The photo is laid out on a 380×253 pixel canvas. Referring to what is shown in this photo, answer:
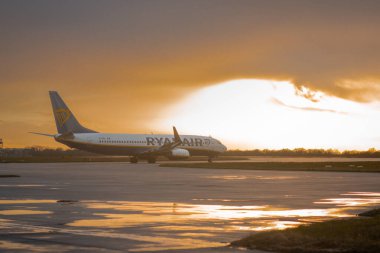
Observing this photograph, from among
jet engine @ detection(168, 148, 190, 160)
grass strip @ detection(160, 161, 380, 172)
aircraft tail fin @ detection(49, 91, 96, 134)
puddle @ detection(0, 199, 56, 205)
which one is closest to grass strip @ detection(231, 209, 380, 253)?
puddle @ detection(0, 199, 56, 205)

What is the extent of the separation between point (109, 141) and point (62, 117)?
708 cm

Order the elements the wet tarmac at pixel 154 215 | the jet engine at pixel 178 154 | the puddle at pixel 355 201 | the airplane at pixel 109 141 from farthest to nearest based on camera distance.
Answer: the jet engine at pixel 178 154 → the airplane at pixel 109 141 → the puddle at pixel 355 201 → the wet tarmac at pixel 154 215

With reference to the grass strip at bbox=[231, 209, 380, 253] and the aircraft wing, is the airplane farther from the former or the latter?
the grass strip at bbox=[231, 209, 380, 253]

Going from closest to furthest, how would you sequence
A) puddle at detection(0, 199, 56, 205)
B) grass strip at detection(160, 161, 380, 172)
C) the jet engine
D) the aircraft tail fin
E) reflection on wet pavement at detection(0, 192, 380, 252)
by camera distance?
reflection on wet pavement at detection(0, 192, 380, 252), puddle at detection(0, 199, 56, 205), grass strip at detection(160, 161, 380, 172), the aircraft tail fin, the jet engine

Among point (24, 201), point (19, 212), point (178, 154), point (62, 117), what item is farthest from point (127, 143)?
point (19, 212)

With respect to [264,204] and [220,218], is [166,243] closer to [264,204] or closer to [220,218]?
[220,218]

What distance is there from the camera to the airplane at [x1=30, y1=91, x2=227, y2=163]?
10050 cm

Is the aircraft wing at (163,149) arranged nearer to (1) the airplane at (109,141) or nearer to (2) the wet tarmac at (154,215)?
(1) the airplane at (109,141)

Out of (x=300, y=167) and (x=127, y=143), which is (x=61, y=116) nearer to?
(x=127, y=143)

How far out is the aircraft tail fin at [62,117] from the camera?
102250 millimetres

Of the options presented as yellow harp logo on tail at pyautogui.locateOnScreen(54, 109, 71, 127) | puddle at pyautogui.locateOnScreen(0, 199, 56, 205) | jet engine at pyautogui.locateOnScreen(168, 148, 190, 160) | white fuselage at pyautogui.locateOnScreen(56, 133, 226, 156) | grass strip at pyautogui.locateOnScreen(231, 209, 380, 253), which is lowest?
grass strip at pyautogui.locateOnScreen(231, 209, 380, 253)

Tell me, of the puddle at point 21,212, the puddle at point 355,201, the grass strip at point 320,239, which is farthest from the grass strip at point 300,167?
the grass strip at point 320,239

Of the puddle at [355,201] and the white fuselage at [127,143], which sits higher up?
the white fuselage at [127,143]

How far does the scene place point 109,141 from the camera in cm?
10194
